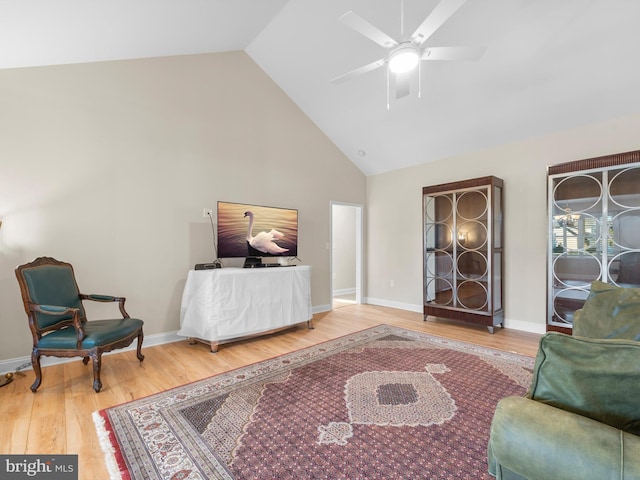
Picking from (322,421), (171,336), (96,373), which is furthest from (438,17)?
(171,336)

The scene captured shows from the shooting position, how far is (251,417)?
195 cm

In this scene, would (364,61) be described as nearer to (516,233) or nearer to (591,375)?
(516,233)

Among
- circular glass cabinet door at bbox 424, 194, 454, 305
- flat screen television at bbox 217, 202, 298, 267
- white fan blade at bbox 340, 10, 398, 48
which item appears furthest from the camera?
circular glass cabinet door at bbox 424, 194, 454, 305

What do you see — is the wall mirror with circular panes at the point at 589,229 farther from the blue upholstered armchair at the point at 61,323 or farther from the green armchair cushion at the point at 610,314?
the blue upholstered armchair at the point at 61,323

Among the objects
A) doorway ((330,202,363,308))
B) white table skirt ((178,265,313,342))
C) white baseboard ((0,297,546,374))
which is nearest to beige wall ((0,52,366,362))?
white baseboard ((0,297,546,374))

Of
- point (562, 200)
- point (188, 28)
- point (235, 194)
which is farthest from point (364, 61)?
point (562, 200)

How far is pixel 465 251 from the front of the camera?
410 cm

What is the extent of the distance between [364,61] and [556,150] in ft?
8.49

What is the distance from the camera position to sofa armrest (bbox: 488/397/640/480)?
67 centimetres

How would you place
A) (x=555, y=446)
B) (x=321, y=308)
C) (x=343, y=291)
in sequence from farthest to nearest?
(x=343, y=291), (x=321, y=308), (x=555, y=446)

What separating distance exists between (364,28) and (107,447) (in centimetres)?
310

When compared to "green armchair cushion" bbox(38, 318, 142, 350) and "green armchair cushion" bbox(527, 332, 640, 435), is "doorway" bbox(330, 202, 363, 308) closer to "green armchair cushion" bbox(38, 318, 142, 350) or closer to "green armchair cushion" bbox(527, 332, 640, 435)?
"green armchair cushion" bbox(38, 318, 142, 350)

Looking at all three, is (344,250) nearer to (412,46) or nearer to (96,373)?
(412,46)

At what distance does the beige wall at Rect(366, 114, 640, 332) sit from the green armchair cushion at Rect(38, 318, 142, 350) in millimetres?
4036
